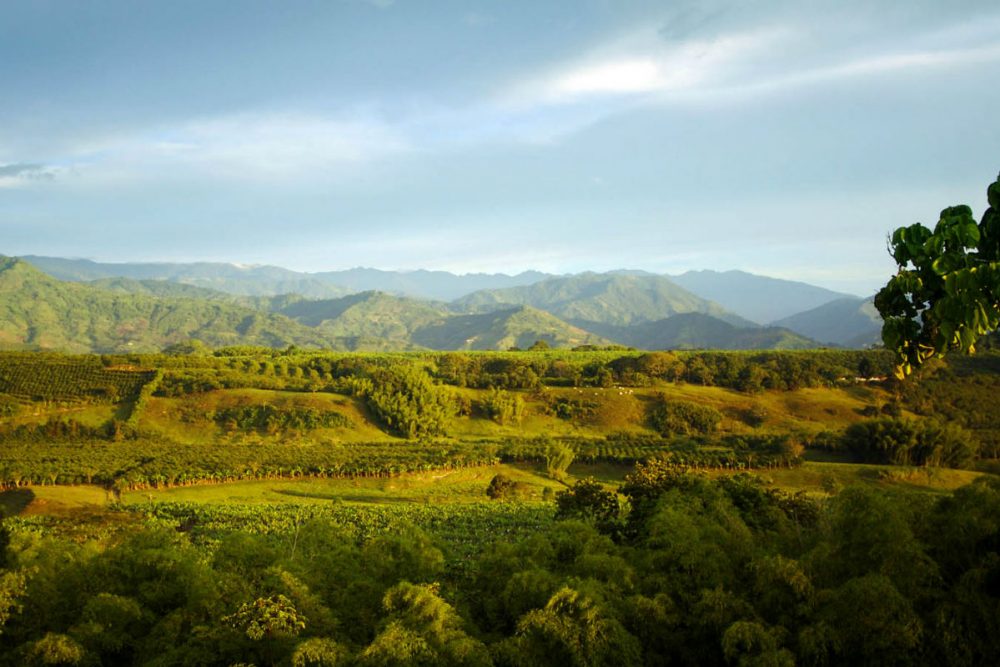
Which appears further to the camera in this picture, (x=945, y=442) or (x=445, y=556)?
(x=945, y=442)

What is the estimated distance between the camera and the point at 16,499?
52750 millimetres

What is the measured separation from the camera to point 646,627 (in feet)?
41.2

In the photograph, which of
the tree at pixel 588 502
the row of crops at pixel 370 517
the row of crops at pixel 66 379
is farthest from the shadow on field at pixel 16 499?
the tree at pixel 588 502

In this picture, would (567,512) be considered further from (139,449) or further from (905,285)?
(139,449)

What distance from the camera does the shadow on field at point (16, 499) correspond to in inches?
1950

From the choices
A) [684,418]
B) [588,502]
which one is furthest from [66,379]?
[588,502]

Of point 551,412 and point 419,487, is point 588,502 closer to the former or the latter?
point 419,487

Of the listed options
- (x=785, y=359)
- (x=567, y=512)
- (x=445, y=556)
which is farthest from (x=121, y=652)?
(x=785, y=359)

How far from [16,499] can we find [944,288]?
66704 mm

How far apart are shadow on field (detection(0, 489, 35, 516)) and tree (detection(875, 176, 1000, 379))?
Result: 198 ft

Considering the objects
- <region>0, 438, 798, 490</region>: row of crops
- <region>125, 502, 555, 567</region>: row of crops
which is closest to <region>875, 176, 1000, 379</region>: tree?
<region>125, 502, 555, 567</region>: row of crops

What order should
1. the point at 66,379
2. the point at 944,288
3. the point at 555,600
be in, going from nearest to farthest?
the point at 944,288 < the point at 555,600 < the point at 66,379

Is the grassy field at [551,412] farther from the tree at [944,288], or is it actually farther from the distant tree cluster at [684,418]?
the tree at [944,288]

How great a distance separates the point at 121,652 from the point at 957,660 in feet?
51.8
